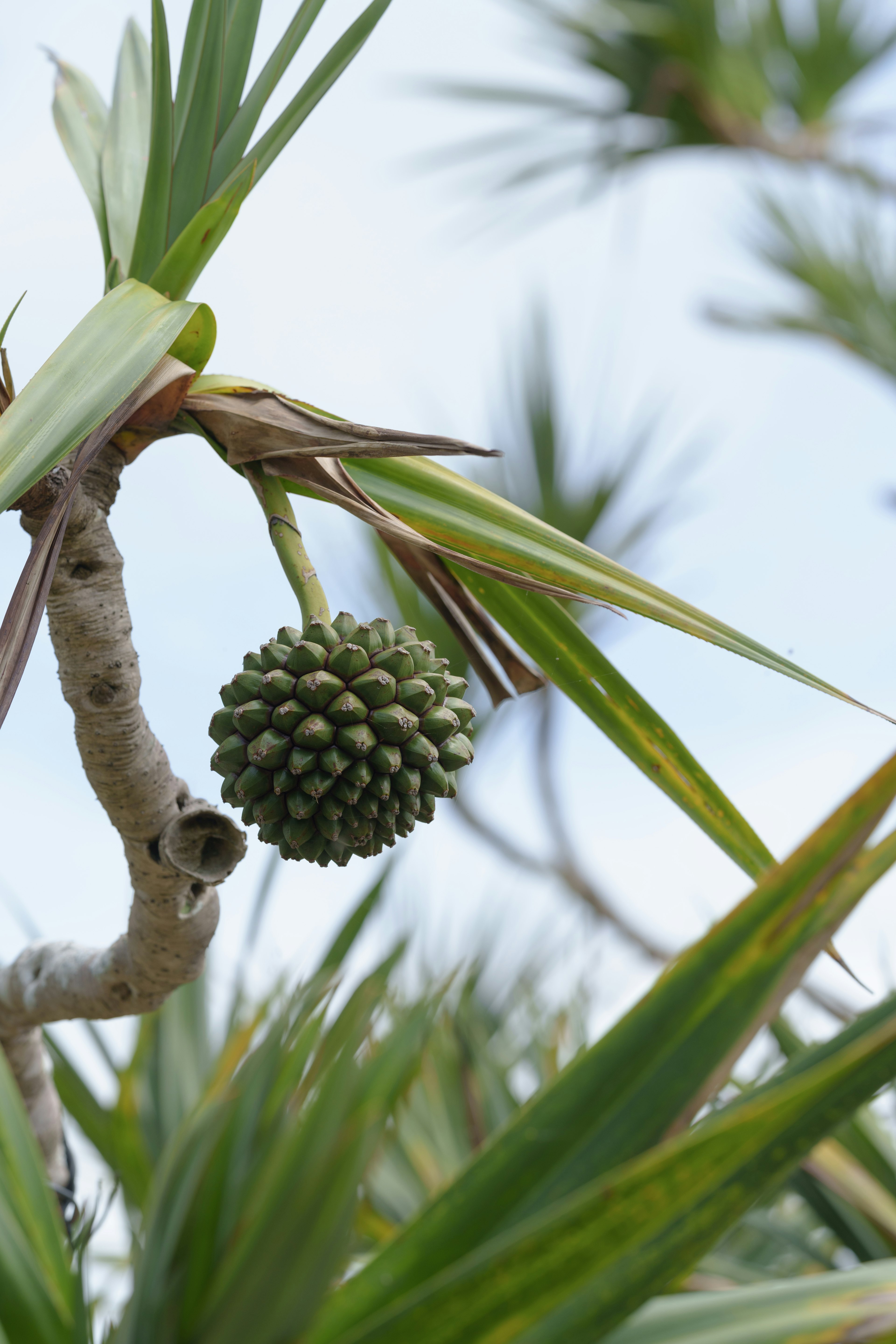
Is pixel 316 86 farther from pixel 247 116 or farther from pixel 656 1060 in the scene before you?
pixel 656 1060

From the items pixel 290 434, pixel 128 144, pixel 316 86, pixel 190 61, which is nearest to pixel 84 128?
pixel 128 144

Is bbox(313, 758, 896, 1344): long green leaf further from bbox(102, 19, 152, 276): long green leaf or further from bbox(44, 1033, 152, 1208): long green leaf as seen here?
bbox(44, 1033, 152, 1208): long green leaf

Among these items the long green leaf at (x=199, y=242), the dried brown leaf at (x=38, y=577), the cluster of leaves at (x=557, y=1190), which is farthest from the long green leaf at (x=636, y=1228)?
the long green leaf at (x=199, y=242)

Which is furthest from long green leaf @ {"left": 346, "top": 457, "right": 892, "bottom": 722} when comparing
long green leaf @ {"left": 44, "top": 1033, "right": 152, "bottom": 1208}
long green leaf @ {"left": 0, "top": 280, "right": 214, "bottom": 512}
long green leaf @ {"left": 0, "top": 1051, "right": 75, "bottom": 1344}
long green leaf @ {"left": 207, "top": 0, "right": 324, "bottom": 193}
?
long green leaf @ {"left": 44, "top": 1033, "right": 152, "bottom": 1208}

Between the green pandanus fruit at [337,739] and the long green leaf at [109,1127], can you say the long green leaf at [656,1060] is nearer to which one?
the green pandanus fruit at [337,739]

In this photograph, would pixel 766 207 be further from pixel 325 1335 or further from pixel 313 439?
pixel 325 1335
